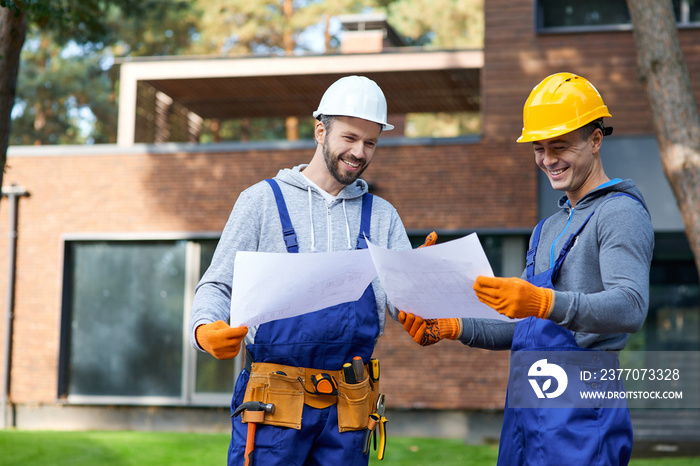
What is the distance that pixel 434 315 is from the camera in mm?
2814

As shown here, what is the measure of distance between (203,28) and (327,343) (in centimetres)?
2632

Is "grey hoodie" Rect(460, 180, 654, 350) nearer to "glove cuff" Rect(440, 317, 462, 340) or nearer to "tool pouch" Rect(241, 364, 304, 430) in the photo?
"glove cuff" Rect(440, 317, 462, 340)

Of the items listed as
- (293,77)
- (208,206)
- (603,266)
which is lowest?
(603,266)

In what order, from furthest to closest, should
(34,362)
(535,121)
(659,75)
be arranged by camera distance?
(34,362)
(659,75)
(535,121)

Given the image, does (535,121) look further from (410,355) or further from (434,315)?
(410,355)

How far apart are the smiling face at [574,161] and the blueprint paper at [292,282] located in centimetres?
72

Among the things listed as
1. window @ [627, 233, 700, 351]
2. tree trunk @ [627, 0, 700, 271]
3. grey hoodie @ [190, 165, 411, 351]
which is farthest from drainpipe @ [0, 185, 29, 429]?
grey hoodie @ [190, 165, 411, 351]

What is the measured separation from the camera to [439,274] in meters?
2.61

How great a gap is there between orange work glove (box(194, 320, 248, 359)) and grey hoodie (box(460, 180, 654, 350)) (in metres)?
0.97

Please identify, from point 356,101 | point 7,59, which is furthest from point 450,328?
point 7,59

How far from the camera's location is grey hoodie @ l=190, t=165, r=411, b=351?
9.30 ft

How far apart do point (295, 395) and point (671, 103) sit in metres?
5.99

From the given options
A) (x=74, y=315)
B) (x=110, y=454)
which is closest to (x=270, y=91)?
(x=74, y=315)

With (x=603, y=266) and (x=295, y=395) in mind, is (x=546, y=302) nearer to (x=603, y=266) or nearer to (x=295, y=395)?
(x=603, y=266)
